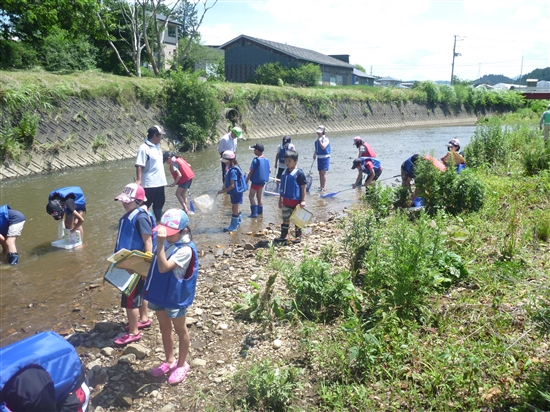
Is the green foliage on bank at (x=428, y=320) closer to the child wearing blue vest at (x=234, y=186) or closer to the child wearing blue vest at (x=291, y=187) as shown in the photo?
the child wearing blue vest at (x=291, y=187)

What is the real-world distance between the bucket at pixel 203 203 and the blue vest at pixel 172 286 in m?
5.33

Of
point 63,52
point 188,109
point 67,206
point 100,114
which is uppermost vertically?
point 63,52

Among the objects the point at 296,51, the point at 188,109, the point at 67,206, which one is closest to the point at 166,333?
the point at 67,206

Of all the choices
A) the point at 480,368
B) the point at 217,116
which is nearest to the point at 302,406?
the point at 480,368

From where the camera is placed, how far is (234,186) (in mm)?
8688

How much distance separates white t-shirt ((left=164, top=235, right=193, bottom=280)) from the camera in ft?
13.0

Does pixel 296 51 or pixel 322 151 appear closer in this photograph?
pixel 322 151

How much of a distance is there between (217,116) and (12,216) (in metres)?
16.9

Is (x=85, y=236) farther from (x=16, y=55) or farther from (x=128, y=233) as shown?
(x=16, y=55)

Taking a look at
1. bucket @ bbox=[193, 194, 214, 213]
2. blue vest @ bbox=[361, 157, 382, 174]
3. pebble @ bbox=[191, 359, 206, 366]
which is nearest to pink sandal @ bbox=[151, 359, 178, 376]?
pebble @ bbox=[191, 359, 206, 366]

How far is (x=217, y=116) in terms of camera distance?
23.3m

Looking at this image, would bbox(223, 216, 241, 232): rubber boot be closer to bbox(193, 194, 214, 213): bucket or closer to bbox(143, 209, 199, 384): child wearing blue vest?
bbox(193, 194, 214, 213): bucket

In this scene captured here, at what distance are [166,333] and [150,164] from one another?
4.31m

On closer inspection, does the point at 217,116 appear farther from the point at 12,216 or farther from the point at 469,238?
the point at 469,238
